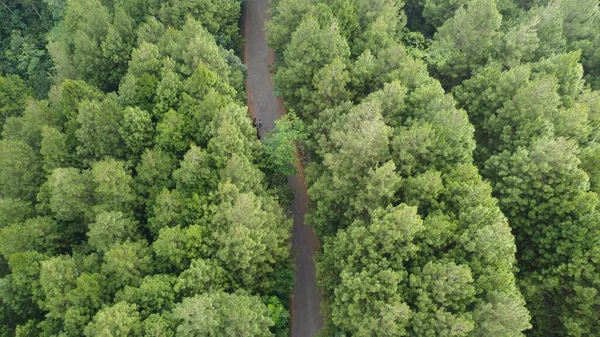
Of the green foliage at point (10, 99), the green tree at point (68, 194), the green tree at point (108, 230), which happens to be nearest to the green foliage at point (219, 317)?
the green tree at point (108, 230)

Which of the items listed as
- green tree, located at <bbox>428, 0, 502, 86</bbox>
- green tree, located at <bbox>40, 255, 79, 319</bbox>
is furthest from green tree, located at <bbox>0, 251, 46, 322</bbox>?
green tree, located at <bbox>428, 0, 502, 86</bbox>

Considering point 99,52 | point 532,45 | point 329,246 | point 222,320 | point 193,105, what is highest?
point 99,52

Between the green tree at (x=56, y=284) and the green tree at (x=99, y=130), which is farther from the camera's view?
the green tree at (x=99, y=130)

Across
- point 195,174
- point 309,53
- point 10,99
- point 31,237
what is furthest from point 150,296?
point 10,99

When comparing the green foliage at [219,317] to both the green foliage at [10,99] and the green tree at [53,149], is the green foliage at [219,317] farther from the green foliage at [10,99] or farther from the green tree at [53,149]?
the green foliage at [10,99]

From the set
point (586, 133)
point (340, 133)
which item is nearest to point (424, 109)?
point (340, 133)

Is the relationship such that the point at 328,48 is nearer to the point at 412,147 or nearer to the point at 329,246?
the point at 412,147

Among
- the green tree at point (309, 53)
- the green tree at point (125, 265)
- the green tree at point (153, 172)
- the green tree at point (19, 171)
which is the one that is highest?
the green tree at point (309, 53)
